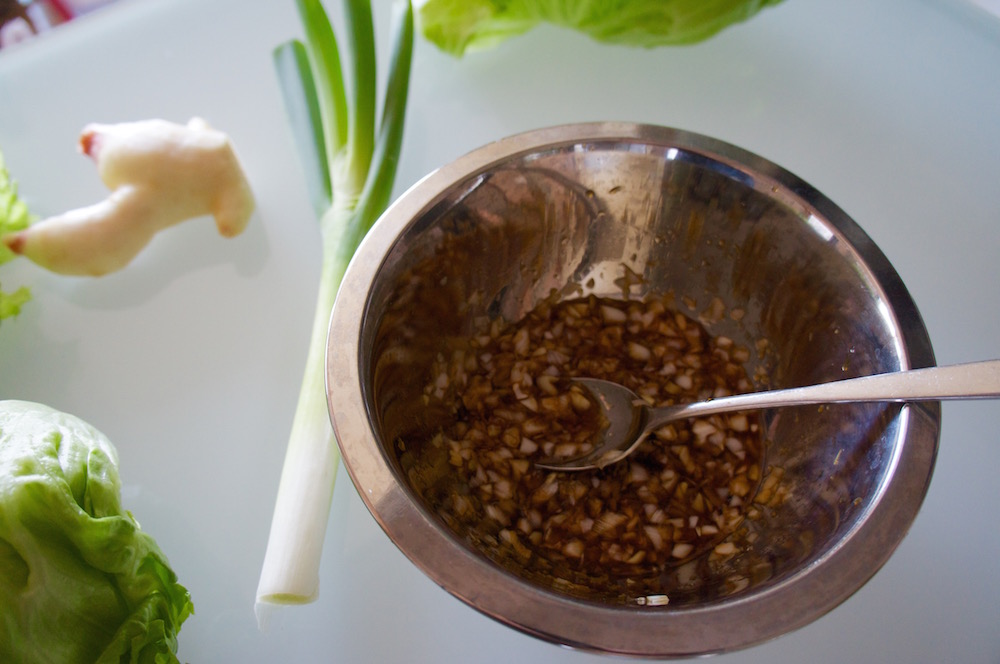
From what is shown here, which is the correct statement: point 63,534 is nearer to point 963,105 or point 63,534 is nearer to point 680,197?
point 680,197

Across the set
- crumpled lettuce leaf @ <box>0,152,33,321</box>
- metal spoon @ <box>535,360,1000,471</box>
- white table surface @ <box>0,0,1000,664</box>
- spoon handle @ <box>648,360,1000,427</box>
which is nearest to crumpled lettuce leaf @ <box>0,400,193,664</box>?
white table surface @ <box>0,0,1000,664</box>

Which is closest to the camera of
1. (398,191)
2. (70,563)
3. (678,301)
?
(70,563)

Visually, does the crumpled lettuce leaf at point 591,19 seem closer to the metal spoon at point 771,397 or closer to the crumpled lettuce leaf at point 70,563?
the metal spoon at point 771,397

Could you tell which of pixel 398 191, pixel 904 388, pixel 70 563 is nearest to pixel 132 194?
pixel 398 191

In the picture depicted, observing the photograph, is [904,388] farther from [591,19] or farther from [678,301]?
[591,19]

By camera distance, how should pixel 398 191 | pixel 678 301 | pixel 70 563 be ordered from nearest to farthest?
1. pixel 70 563
2. pixel 678 301
3. pixel 398 191

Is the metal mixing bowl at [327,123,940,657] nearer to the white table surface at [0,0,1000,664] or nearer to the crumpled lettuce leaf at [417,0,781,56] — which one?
the white table surface at [0,0,1000,664]

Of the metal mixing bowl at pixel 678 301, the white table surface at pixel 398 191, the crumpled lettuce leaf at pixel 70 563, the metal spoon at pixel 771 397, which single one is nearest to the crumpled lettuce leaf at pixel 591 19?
the white table surface at pixel 398 191
